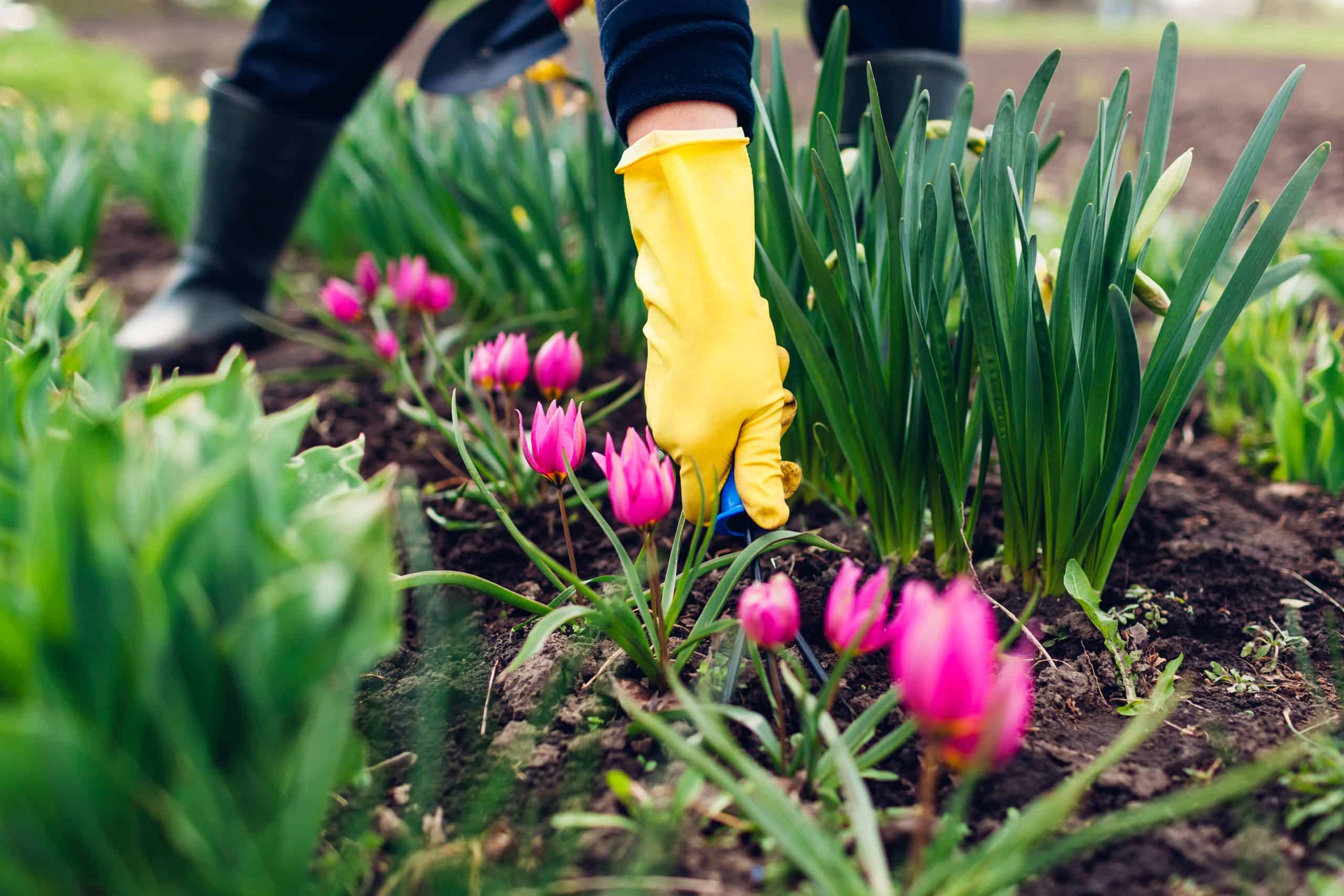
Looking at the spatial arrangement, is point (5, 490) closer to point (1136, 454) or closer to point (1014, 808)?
point (1014, 808)

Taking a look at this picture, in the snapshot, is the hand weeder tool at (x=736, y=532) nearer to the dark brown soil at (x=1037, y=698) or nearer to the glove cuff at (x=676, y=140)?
the dark brown soil at (x=1037, y=698)

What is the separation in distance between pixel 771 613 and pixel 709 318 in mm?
479

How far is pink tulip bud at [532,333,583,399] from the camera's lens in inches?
53.1

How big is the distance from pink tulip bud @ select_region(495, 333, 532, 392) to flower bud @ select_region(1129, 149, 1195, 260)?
820mm

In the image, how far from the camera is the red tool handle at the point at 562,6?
68.3 inches

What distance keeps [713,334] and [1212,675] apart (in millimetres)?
736


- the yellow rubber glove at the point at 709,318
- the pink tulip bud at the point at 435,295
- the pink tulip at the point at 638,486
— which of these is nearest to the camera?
the pink tulip at the point at 638,486

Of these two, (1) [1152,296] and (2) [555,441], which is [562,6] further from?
(1) [1152,296]

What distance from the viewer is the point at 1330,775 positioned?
32.7 inches

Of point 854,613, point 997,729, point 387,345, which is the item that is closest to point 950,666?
point 997,729

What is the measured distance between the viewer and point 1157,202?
111cm

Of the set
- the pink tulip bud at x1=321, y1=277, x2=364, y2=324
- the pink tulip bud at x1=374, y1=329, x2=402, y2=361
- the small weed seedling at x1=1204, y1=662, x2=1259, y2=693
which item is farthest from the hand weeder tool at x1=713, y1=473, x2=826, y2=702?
the pink tulip bud at x1=321, y1=277, x2=364, y2=324

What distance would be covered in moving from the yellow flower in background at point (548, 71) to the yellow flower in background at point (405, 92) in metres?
0.54

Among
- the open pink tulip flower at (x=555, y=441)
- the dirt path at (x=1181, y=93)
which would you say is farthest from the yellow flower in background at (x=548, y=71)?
the open pink tulip flower at (x=555, y=441)
